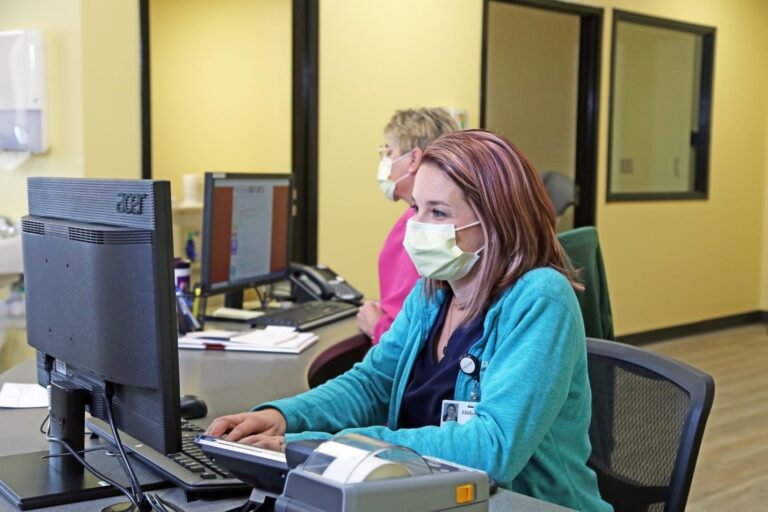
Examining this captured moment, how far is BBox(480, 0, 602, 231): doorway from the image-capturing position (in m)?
5.95

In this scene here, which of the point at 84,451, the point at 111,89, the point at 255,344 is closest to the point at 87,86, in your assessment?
the point at 111,89

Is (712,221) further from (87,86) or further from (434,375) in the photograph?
(434,375)

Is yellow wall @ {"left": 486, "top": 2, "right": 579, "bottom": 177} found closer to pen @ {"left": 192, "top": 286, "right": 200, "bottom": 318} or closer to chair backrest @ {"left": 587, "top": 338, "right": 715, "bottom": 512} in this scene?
pen @ {"left": 192, "top": 286, "right": 200, "bottom": 318}

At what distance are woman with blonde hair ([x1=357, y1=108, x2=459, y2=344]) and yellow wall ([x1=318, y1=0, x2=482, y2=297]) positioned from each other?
1.71 m

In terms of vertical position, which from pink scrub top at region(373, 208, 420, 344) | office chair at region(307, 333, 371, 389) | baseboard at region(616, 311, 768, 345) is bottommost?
baseboard at region(616, 311, 768, 345)

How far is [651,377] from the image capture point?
1.58 m

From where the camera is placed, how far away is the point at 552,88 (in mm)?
6406

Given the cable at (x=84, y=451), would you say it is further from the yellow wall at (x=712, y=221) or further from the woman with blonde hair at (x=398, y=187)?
the yellow wall at (x=712, y=221)

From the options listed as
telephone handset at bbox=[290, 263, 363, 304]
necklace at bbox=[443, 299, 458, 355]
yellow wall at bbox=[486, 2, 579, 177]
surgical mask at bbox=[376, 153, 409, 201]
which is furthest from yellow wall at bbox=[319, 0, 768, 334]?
necklace at bbox=[443, 299, 458, 355]

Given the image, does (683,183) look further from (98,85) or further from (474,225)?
(474,225)

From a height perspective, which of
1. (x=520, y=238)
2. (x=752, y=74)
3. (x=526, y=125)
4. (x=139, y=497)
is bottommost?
(x=139, y=497)

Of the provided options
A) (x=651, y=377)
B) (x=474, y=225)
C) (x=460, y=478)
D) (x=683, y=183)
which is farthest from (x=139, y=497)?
(x=683, y=183)

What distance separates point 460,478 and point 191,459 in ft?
1.97

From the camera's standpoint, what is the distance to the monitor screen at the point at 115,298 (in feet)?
3.87
